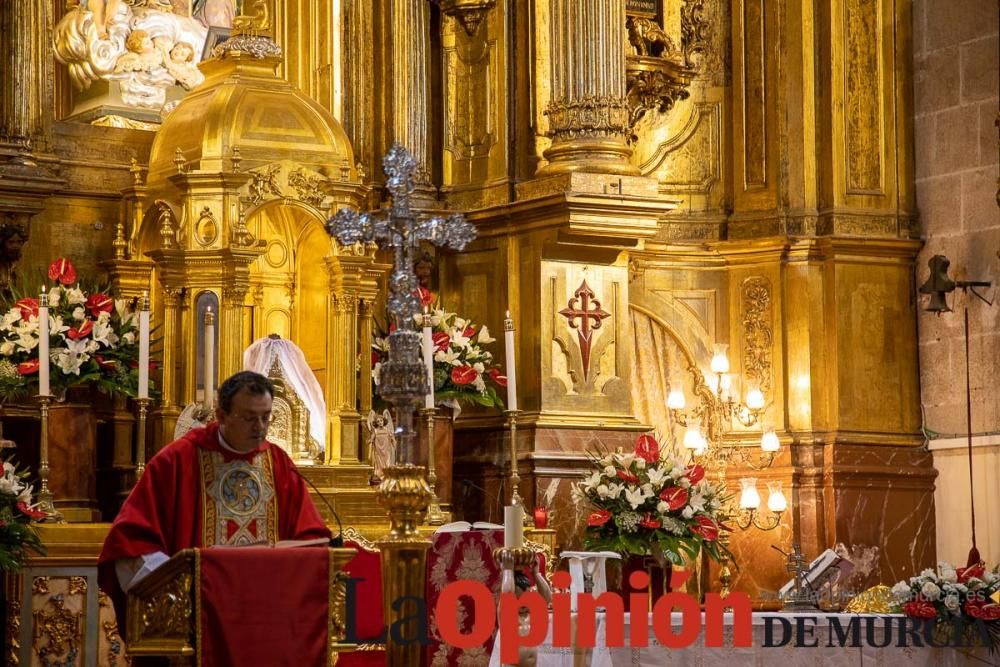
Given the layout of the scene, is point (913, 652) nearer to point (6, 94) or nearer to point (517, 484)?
point (517, 484)

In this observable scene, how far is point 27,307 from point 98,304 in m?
0.42

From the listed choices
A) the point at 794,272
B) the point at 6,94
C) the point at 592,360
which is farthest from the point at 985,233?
the point at 6,94

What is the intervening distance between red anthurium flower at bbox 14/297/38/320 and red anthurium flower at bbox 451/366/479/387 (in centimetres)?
263

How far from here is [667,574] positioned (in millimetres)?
12867

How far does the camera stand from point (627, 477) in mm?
12664

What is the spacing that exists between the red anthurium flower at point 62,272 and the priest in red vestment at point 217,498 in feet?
11.6

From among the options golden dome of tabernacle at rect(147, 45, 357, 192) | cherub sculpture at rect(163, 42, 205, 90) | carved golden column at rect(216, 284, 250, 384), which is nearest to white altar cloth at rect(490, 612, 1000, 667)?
carved golden column at rect(216, 284, 250, 384)

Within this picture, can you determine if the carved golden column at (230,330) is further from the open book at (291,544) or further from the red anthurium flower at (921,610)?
the red anthurium flower at (921,610)

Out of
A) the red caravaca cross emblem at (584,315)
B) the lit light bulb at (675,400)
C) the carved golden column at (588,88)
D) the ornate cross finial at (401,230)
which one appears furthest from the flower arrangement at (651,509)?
the ornate cross finial at (401,230)

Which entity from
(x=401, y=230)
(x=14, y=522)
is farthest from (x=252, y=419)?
(x=14, y=522)

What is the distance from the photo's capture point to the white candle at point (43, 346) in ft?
37.5

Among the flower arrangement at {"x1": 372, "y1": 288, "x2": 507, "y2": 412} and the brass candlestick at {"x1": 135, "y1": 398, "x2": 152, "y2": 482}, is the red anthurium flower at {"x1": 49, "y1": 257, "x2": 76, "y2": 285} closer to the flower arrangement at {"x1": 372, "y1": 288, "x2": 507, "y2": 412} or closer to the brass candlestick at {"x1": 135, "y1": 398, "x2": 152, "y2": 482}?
the brass candlestick at {"x1": 135, "y1": 398, "x2": 152, "y2": 482}

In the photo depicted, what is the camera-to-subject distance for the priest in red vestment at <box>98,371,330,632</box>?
850 cm

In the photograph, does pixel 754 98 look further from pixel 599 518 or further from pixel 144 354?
pixel 144 354
